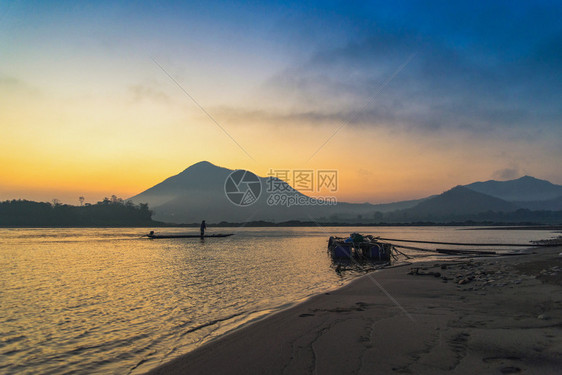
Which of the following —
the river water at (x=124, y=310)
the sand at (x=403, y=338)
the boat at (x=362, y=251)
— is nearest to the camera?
the sand at (x=403, y=338)

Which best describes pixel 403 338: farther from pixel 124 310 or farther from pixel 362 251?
pixel 362 251

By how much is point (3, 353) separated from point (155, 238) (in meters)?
62.6

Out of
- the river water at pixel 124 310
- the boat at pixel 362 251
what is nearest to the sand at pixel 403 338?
the river water at pixel 124 310

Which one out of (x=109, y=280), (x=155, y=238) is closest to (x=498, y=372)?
(x=109, y=280)

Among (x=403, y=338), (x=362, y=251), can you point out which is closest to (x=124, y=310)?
(x=403, y=338)

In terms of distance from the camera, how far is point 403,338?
6.97 meters

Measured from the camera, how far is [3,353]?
24.2ft

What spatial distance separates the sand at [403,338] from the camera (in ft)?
18.1

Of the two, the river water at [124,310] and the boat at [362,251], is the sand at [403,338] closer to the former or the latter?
the river water at [124,310]

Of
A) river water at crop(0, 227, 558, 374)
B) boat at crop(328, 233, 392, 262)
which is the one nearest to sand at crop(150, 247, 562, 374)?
river water at crop(0, 227, 558, 374)

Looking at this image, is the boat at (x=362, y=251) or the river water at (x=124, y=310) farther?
the boat at (x=362, y=251)

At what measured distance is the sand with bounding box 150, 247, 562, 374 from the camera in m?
5.51

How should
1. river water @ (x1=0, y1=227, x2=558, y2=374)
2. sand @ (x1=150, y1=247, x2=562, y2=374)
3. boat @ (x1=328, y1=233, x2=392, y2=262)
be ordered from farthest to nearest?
boat @ (x1=328, y1=233, x2=392, y2=262)
river water @ (x1=0, y1=227, x2=558, y2=374)
sand @ (x1=150, y1=247, x2=562, y2=374)

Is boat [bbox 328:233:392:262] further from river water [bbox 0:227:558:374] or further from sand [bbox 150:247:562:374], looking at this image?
sand [bbox 150:247:562:374]
